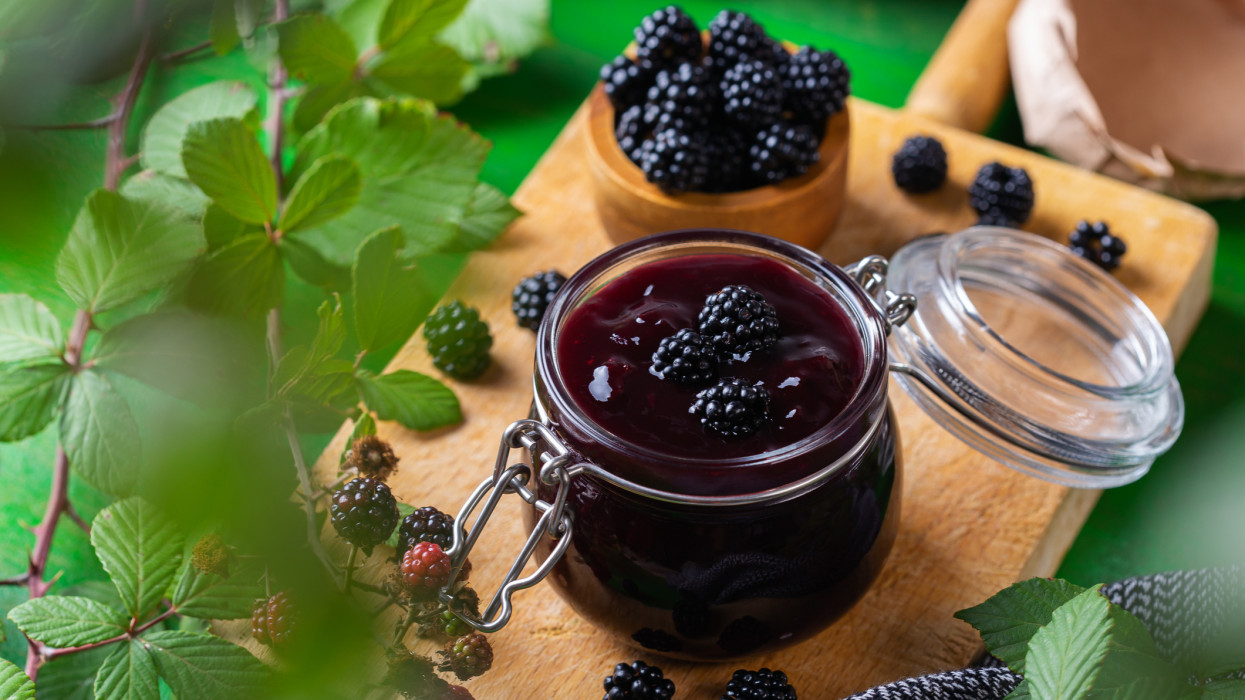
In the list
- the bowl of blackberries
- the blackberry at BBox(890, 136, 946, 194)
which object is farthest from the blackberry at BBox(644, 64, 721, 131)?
the blackberry at BBox(890, 136, 946, 194)

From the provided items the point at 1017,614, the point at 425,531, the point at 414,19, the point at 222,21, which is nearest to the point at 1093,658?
the point at 1017,614

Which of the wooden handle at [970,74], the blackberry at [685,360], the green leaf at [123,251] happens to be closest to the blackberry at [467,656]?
the blackberry at [685,360]

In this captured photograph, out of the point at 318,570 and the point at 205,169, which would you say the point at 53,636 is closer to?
the point at 205,169

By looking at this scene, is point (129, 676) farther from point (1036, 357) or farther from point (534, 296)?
point (1036, 357)

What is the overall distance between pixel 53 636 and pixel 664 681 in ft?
1.85

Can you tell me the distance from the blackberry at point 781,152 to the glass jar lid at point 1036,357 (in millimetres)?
181

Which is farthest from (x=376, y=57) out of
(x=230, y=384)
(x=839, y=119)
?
(x=230, y=384)

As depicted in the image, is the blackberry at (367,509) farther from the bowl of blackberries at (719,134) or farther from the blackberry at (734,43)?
the blackberry at (734,43)

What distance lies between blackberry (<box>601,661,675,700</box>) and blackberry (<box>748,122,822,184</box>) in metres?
0.67

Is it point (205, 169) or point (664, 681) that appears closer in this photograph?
point (664, 681)

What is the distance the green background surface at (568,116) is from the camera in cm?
23

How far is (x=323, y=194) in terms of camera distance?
1.15 m

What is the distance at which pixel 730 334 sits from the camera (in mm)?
829

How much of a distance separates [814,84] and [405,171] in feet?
1.84
